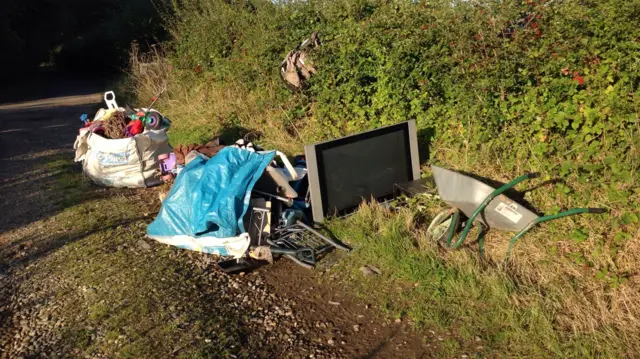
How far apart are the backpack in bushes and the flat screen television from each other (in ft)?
7.97

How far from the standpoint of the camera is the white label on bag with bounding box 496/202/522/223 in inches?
164

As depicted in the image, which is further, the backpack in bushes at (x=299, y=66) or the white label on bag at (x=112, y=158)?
the backpack in bushes at (x=299, y=66)

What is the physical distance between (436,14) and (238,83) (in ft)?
16.1

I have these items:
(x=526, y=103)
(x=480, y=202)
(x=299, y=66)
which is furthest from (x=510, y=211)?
(x=299, y=66)

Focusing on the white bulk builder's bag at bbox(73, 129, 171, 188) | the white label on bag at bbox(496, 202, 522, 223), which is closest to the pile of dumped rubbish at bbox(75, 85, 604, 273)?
the white label on bag at bbox(496, 202, 522, 223)

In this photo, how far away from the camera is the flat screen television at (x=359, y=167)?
4938 mm

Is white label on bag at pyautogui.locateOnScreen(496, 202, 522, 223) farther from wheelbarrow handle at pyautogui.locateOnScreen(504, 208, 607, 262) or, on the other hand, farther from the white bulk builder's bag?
the white bulk builder's bag

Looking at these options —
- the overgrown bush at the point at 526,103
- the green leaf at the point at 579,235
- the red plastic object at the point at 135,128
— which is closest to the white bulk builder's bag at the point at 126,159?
the red plastic object at the point at 135,128

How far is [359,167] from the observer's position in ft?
16.9

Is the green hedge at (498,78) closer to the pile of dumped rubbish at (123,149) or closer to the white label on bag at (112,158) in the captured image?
the pile of dumped rubbish at (123,149)

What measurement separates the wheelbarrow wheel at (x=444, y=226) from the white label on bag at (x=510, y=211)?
0.38 m

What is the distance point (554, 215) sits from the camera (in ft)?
12.9

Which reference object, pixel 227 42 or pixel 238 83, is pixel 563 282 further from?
pixel 227 42

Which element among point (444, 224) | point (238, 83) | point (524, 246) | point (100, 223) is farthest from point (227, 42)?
point (524, 246)
